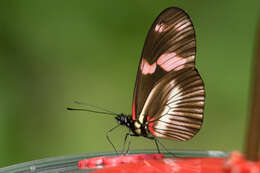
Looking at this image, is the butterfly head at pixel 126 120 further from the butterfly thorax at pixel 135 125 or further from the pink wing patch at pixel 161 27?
the pink wing patch at pixel 161 27

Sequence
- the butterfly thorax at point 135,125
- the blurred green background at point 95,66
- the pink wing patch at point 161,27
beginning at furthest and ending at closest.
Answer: the blurred green background at point 95,66
the butterfly thorax at point 135,125
the pink wing patch at point 161,27

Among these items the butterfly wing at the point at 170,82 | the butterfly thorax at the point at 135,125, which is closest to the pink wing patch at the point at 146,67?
the butterfly wing at the point at 170,82

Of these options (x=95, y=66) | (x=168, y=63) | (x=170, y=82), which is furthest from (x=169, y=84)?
(x=95, y=66)

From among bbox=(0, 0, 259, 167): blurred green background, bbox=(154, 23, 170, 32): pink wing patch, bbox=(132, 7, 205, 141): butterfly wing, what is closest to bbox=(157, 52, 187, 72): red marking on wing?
bbox=(132, 7, 205, 141): butterfly wing

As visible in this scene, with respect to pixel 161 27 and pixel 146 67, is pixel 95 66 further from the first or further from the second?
pixel 161 27

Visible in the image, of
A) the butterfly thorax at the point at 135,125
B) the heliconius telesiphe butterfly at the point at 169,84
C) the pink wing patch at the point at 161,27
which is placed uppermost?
the pink wing patch at the point at 161,27
